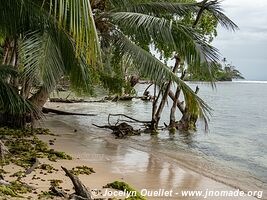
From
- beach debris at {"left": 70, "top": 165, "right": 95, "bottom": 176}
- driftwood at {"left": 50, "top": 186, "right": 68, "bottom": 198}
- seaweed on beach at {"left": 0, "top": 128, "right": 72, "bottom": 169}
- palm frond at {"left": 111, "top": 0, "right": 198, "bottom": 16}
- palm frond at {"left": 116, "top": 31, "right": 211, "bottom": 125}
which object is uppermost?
palm frond at {"left": 111, "top": 0, "right": 198, "bottom": 16}

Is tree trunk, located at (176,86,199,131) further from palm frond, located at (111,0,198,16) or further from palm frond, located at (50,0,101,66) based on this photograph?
palm frond, located at (50,0,101,66)

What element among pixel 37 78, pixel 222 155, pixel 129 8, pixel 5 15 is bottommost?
pixel 222 155

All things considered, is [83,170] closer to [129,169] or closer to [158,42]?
[129,169]

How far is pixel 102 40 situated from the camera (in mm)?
10031

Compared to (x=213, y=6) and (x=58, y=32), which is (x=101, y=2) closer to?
(x=213, y=6)

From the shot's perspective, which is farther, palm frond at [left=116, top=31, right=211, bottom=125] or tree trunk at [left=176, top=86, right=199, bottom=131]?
tree trunk at [left=176, top=86, right=199, bottom=131]

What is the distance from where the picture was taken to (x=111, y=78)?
41.7 feet

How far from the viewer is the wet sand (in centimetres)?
693

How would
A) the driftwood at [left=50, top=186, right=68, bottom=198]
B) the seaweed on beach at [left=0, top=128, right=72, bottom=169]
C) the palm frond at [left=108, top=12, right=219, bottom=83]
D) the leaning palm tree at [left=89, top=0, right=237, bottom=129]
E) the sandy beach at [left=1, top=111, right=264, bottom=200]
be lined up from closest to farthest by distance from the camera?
the driftwood at [left=50, top=186, right=68, bottom=198]
the sandy beach at [left=1, top=111, right=264, bottom=200]
the seaweed on beach at [left=0, top=128, right=72, bottom=169]
the leaning palm tree at [left=89, top=0, right=237, bottom=129]
the palm frond at [left=108, top=12, right=219, bottom=83]

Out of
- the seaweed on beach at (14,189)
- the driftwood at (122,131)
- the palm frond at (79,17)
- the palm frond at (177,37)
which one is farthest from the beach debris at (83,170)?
the driftwood at (122,131)

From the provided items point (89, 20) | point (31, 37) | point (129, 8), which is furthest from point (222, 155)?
point (89, 20)

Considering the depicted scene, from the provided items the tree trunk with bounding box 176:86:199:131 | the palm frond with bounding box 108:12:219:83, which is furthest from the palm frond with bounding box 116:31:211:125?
the tree trunk with bounding box 176:86:199:131

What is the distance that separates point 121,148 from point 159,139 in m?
3.41

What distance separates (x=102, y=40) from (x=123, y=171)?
372 cm
